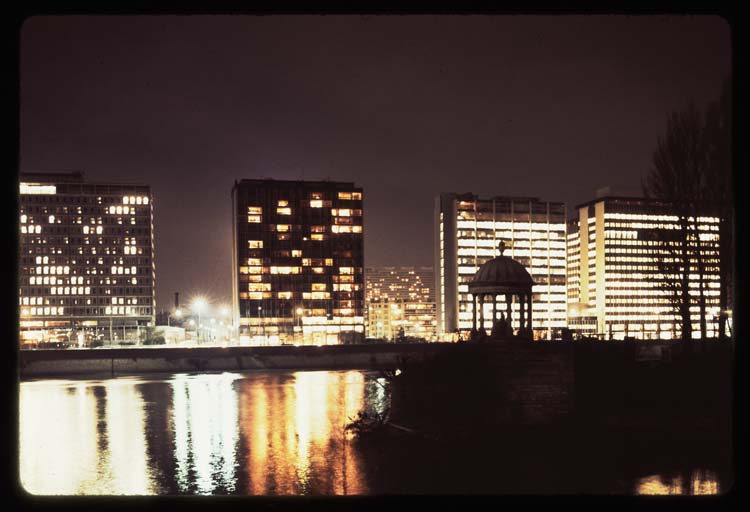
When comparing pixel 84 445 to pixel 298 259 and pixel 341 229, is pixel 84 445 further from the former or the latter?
pixel 341 229

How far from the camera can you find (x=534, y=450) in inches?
944

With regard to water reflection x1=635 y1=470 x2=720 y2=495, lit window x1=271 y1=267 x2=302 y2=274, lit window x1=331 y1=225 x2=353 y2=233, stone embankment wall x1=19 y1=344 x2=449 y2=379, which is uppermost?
lit window x1=331 y1=225 x2=353 y2=233

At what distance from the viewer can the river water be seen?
19984mm

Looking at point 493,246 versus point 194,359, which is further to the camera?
point 493,246

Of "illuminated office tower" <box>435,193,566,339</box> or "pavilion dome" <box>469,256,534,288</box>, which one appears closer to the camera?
"pavilion dome" <box>469,256,534,288</box>

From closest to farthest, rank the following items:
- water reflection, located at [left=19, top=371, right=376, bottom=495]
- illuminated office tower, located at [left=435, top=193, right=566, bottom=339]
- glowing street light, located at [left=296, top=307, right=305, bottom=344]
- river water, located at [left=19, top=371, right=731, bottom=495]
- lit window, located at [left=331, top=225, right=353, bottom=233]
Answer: river water, located at [left=19, top=371, right=731, bottom=495] → water reflection, located at [left=19, top=371, right=376, bottom=495] → glowing street light, located at [left=296, top=307, right=305, bottom=344] → illuminated office tower, located at [left=435, top=193, right=566, bottom=339] → lit window, located at [left=331, top=225, right=353, bottom=233]

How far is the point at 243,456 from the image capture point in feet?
88.9

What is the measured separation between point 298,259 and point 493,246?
49.7m

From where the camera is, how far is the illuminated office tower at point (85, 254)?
581 feet

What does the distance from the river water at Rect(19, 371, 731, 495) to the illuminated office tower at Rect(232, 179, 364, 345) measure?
10928 centimetres

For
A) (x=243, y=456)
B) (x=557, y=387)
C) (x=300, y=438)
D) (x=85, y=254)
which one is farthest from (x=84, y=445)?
(x=85, y=254)

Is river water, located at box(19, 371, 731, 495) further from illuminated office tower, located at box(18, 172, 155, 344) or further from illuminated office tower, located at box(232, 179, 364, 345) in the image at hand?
illuminated office tower, located at box(18, 172, 155, 344)

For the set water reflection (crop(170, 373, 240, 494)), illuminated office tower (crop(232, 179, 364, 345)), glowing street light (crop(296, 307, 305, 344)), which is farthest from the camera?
glowing street light (crop(296, 307, 305, 344))

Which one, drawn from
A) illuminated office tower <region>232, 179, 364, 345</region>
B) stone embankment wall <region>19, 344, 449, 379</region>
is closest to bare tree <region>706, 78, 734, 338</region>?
stone embankment wall <region>19, 344, 449, 379</region>
